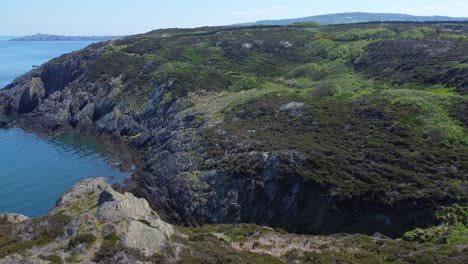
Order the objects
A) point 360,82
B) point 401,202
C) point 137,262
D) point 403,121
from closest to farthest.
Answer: point 137,262 → point 401,202 → point 403,121 → point 360,82

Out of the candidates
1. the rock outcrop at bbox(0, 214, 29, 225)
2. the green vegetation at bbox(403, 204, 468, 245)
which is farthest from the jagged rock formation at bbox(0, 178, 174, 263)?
the green vegetation at bbox(403, 204, 468, 245)

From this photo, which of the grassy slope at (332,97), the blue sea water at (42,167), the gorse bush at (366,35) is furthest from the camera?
the gorse bush at (366,35)

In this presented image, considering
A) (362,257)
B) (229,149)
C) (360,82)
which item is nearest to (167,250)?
(362,257)

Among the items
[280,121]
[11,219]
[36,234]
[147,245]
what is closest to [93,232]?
[147,245]

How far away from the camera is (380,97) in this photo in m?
51.1

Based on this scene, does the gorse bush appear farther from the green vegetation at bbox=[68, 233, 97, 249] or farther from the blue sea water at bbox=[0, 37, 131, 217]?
the green vegetation at bbox=[68, 233, 97, 249]

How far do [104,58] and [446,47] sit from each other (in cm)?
6892

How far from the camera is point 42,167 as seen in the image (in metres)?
55.1

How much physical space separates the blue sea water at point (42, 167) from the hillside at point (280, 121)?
404cm

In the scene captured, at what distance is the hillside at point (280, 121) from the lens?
3275 centimetres

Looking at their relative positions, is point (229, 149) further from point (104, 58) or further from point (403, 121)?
point (104, 58)

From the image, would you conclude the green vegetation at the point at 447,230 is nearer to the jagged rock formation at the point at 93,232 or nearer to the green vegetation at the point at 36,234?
the jagged rock formation at the point at 93,232

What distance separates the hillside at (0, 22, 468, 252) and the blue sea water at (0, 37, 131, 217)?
404 centimetres

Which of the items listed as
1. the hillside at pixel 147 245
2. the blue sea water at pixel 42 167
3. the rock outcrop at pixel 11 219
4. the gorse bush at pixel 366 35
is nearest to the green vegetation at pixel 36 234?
the hillside at pixel 147 245
